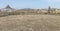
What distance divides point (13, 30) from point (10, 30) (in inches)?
11.3

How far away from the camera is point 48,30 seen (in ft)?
42.7

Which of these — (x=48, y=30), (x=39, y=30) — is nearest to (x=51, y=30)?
(x=48, y=30)

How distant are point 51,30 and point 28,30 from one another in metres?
2.14

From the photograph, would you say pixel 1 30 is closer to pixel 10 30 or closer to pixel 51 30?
pixel 10 30

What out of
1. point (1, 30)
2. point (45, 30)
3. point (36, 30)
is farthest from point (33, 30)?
point (1, 30)

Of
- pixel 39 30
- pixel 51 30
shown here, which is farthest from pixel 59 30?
pixel 39 30

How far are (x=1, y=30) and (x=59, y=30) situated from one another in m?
5.33

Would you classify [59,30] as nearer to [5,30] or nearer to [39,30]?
[39,30]

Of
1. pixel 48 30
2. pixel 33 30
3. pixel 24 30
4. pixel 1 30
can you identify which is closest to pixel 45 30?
pixel 48 30

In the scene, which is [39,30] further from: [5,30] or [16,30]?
[5,30]

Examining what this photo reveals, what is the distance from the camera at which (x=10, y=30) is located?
13.0m

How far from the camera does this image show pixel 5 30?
12.9m

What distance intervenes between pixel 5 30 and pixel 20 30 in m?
1.40

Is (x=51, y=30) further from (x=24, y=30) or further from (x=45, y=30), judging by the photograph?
(x=24, y=30)
